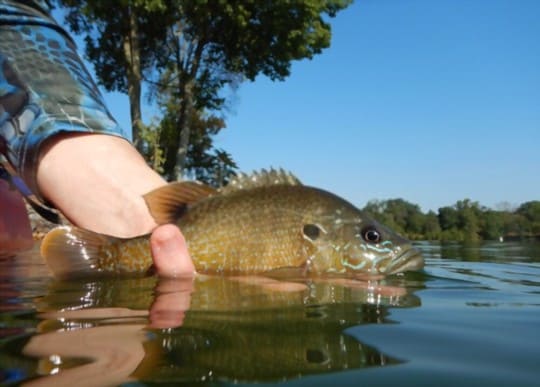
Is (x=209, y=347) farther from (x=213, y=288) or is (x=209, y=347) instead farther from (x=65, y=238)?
(x=65, y=238)

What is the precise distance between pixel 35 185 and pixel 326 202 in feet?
5.72

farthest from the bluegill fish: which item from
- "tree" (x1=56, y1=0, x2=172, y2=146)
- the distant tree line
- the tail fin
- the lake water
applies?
the distant tree line

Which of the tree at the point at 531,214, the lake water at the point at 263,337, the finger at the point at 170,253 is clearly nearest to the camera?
the lake water at the point at 263,337

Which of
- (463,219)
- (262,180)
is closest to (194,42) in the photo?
(262,180)

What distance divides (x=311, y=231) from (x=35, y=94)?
1768 mm

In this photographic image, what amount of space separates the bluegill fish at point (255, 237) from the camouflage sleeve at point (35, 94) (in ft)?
1.77

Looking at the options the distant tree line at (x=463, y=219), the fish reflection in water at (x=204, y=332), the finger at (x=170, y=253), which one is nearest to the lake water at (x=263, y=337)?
the fish reflection in water at (x=204, y=332)

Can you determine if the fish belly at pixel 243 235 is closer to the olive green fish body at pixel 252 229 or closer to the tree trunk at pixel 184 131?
the olive green fish body at pixel 252 229

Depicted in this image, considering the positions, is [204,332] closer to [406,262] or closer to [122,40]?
[406,262]

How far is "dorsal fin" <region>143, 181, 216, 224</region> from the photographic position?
2.97 metres

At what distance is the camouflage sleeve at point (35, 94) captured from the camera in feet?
9.30

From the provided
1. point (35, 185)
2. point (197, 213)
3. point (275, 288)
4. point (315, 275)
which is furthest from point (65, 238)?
point (315, 275)

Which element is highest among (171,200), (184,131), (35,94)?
(184,131)

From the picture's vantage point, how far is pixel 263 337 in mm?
1223
